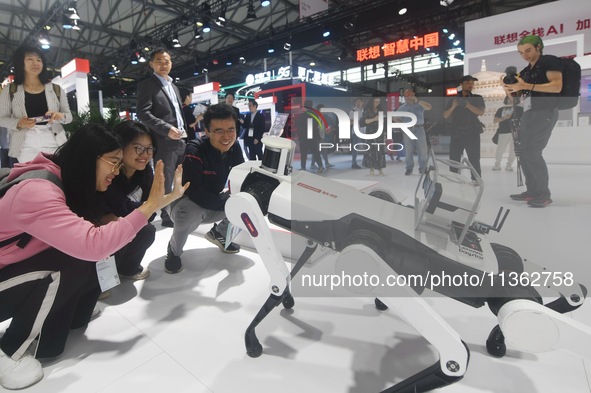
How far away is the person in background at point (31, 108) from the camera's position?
2193 millimetres

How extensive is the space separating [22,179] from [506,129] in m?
3.04

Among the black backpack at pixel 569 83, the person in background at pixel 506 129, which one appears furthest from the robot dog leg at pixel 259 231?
the black backpack at pixel 569 83

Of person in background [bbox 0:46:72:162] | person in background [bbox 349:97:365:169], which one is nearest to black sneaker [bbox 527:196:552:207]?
person in background [bbox 349:97:365:169]

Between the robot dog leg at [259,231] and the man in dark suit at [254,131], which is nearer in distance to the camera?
the robot dog leg at [259,231]

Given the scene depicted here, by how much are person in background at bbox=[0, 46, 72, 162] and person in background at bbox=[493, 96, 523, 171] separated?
3.14 m

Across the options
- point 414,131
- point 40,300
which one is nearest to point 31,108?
point 40,300

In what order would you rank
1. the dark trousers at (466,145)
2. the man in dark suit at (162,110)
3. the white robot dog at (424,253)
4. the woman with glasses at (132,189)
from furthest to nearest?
the dark trousers at (466,145) → the man in dark suit at (162,110) → the woman with glasses at (132,189) → the white robot dog at (424,253)

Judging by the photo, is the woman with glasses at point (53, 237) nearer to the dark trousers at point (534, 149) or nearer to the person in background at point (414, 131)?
the person in background at point (414, 131)

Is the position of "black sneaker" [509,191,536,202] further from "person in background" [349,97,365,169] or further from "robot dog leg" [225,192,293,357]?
"robot dog leg" [225,192,293,357]

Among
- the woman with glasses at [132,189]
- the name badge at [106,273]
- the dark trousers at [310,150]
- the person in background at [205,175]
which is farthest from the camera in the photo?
the dark trousers at [310,150]

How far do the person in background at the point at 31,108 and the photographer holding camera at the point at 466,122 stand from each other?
2.77 metres

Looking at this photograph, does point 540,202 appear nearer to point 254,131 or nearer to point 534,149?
point 534,149

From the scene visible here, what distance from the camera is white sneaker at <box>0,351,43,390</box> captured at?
1112mm

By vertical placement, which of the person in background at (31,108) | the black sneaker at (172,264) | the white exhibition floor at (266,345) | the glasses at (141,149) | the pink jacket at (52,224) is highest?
the person in background at (31,108)
